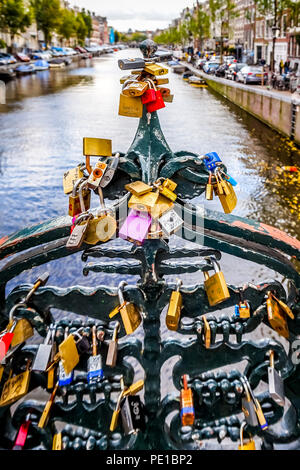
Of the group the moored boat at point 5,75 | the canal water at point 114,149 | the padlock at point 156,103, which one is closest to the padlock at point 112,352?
the padlock at point 156,103

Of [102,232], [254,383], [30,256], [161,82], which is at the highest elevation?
[161,82]

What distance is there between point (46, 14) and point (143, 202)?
64.8 meters

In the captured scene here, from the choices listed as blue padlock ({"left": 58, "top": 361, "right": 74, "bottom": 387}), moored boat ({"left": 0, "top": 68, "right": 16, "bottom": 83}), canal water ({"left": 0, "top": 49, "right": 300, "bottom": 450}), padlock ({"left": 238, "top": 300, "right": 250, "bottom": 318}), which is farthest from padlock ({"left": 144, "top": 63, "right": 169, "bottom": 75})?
moored boat ({"left": 0, "top": 68, "right": 16, "bottom": 83})

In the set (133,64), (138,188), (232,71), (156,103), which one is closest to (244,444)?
(138,188)

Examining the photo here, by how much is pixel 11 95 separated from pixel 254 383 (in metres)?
18.4

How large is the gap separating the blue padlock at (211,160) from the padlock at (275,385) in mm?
783

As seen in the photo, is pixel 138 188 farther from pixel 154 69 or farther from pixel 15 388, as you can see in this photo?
pixel 15 388

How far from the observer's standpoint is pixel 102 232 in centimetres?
138

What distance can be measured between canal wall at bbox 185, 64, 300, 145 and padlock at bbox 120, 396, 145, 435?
876 cm

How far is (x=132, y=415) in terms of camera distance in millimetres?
1698

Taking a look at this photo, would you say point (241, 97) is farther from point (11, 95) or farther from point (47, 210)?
point (47, 210)

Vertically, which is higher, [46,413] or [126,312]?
[126,312]

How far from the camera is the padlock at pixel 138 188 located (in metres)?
1.31
